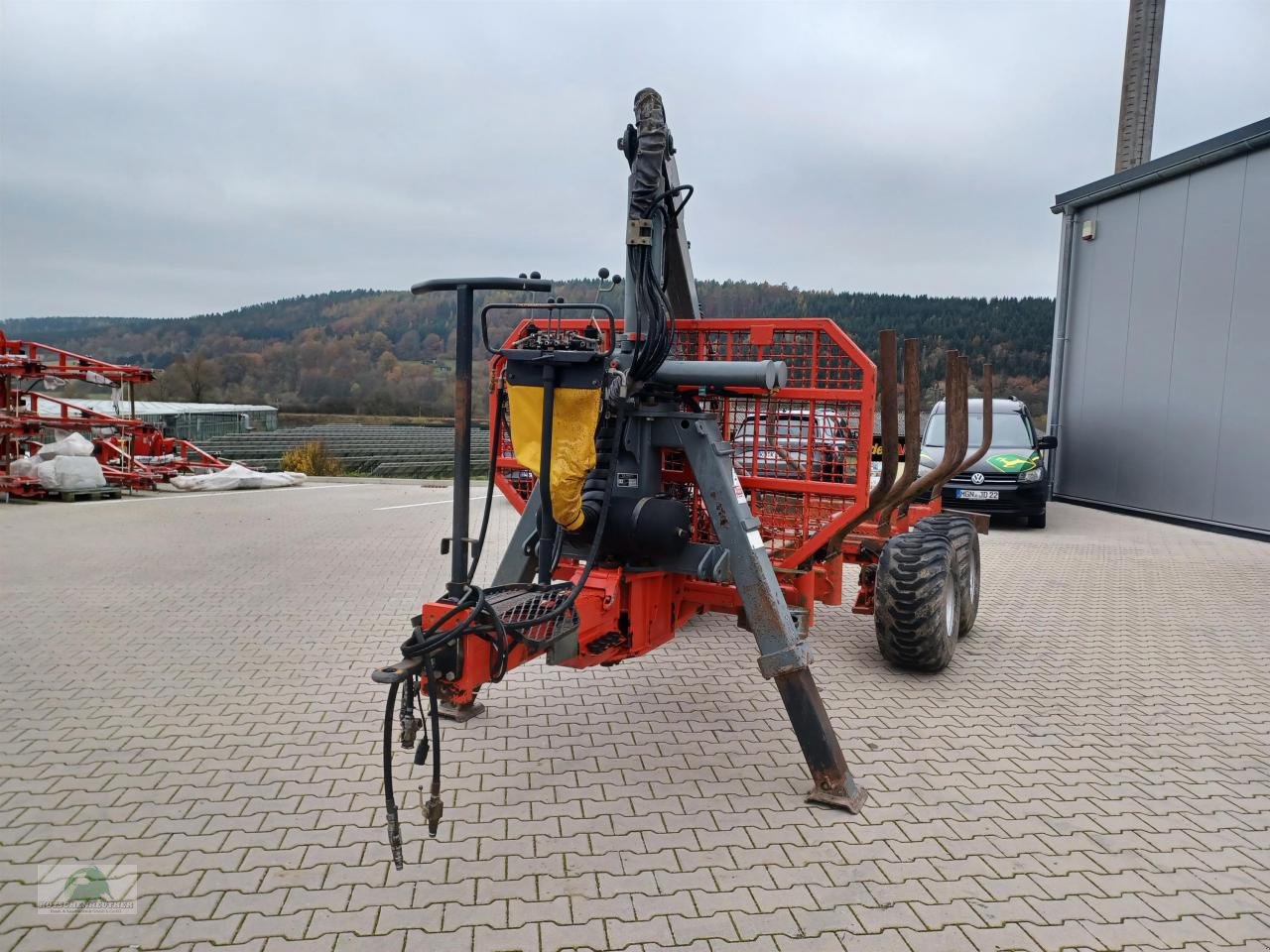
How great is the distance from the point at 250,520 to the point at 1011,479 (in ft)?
34.5

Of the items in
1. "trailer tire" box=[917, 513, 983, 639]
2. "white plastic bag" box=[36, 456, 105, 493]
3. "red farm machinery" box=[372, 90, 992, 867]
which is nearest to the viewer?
"red farm machinery" box=[372, 90, 992, 867]

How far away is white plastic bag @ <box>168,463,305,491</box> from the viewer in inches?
587

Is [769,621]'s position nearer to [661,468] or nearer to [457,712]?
[661,468]

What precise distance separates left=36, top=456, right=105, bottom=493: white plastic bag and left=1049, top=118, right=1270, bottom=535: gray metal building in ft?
52.6

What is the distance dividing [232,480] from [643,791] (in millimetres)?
13576

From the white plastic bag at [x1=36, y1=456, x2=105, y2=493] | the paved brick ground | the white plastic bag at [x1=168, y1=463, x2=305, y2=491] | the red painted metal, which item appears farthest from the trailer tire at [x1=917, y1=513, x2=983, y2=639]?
the white plastic bag at [x1=168, y1=463, x2=305, y2=491]

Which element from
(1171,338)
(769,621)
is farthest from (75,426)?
(1171,338)

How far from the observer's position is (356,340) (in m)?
59.5

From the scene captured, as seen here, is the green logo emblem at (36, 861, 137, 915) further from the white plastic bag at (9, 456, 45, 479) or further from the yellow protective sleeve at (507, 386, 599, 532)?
the white plastic bag at (9, 456, 45, 479)

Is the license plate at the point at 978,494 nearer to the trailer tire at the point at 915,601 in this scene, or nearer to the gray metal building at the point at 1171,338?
the gray metal building at the point at 1171,338

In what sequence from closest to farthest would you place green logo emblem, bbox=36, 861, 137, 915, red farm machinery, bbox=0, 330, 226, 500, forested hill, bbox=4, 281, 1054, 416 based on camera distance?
green logo emblem, bbox=36, 861, 137, 915 < red farm machinery, bbox=0, 330, 226, 500 < forested hill, bbox=4, 281, 1054, 416

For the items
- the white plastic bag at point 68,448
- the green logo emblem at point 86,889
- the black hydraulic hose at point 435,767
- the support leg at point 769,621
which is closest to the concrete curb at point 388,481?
the white plastic bag at point 68,448

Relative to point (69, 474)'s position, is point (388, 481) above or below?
below

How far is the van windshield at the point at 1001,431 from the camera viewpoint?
12.8 meters
